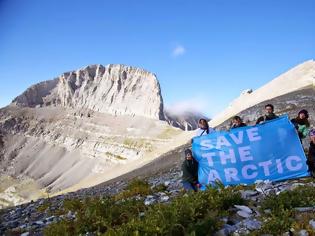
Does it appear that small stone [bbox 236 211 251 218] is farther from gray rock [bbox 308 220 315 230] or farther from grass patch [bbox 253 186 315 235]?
gray rock [bbox 308 220 315 230]

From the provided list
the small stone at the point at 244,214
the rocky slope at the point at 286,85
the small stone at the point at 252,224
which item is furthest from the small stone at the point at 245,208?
the rocky slope at the point at 286,85

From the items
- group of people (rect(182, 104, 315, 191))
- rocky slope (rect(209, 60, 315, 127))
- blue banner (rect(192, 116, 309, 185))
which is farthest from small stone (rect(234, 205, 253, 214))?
rocky slope (rect(209, 60, 315, 127))

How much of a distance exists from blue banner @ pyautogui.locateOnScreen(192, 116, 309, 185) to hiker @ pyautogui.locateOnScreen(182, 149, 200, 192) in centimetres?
26

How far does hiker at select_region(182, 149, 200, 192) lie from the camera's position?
14797mm

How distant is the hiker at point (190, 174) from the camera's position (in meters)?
14.8

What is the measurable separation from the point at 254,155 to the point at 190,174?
228 cm

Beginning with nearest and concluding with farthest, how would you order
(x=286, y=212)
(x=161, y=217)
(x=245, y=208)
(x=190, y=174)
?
(x=161, y=217) → (x=286, y=212) → (x=245, y=208) → (x=190, y=174)

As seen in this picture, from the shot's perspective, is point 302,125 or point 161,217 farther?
point 302,125

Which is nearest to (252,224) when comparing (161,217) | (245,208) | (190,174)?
(245,208)

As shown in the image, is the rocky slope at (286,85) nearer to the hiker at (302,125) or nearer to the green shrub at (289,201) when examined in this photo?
the hiker at (302,125)

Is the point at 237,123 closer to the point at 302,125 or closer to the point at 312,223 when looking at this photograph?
the point at 302,125

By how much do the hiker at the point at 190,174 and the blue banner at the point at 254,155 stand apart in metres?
0.26

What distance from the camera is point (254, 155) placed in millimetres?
14359

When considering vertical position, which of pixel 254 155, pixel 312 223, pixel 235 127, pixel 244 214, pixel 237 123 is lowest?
pixel 312 223
